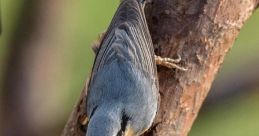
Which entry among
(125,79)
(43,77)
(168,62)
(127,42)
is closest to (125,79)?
(125,79)

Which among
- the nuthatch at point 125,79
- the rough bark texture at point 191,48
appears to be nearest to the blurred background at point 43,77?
the nuthatch at point 125,79

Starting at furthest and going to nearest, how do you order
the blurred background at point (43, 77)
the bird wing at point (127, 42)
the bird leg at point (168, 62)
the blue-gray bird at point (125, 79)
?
1. the blurred background at point (43, 77)
2. the bird wing at point (127, 42)
3. the blue-gray bird at point (125, 79)
4. the bird leg at point (168, 62)

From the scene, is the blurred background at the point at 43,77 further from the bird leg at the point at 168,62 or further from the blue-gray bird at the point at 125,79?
the bird leg at the point at 168,62

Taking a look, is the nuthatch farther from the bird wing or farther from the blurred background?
the blurred background

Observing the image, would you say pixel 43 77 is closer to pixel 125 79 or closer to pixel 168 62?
pixel 125 79

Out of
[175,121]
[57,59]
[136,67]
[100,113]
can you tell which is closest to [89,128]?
[100,113]

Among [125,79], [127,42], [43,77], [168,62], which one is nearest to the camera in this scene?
[168,62]

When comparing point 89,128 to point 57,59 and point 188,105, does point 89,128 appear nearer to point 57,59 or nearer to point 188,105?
point 188,105
